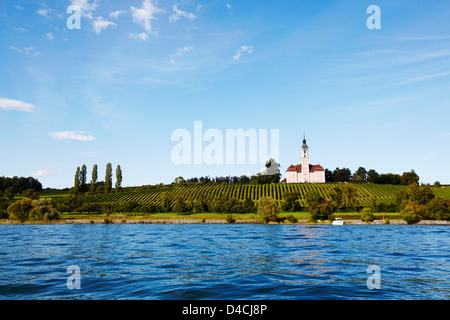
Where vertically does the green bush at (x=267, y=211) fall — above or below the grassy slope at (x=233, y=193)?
below

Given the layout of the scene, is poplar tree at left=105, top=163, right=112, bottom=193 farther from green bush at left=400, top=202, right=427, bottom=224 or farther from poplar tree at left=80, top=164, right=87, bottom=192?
green bush at left=400, top=202, right=427, bottom=224

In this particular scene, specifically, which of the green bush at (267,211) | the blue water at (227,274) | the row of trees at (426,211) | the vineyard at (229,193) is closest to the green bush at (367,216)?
the row of trees at (426,211)

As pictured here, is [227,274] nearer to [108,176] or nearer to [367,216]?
[367,216]

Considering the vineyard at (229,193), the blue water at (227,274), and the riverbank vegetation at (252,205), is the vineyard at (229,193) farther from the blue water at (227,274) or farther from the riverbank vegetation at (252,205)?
the blue water at (227,274)

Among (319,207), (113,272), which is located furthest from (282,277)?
(319,207)

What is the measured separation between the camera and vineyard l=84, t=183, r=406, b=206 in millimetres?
151750

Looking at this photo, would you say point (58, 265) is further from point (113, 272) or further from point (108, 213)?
point (108, 213)

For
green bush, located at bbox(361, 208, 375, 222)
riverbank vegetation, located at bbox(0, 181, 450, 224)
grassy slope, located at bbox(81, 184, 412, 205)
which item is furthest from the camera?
grassy slope, located at bbox(81, 184, 412, 205)

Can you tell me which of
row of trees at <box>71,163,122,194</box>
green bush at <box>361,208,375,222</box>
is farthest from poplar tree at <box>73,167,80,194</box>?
green bush at <box>361,208,375,222</box>

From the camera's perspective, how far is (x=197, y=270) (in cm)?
2391

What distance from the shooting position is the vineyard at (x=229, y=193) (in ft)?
498

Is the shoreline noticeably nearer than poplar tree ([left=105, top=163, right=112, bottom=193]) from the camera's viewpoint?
Yes

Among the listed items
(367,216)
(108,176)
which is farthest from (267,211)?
(108,176)

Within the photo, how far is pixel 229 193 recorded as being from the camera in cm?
17375
